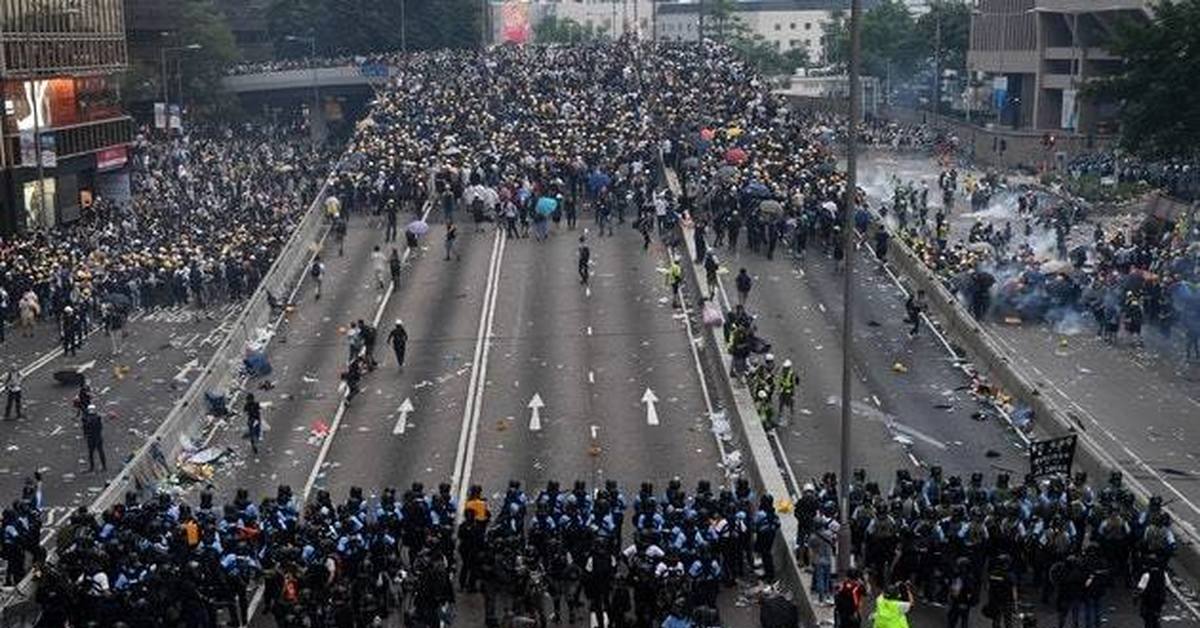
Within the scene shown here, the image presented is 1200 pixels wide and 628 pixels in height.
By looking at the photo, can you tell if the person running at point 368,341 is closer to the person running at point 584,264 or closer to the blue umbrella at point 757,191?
the person running at point 584,264

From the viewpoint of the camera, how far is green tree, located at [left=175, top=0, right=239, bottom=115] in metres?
102

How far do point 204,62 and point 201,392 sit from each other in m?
72.1

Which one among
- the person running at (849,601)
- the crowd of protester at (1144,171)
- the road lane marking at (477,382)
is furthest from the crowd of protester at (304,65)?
the person running at (849,601)

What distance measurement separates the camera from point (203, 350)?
4509 centimetres

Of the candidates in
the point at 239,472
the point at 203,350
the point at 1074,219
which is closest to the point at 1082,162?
the point at 1074,219

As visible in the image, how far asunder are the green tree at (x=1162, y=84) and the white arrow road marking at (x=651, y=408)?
105 ft

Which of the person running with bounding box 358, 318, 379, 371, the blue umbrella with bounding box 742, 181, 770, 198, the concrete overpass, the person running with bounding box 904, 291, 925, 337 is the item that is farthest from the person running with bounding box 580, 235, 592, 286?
the concrete overpass

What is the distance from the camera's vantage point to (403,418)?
3547cm

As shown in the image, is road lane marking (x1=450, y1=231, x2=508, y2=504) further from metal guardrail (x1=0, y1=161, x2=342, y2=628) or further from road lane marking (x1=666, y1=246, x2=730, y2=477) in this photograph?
metal guardrail (x1=0, y1=161, x2=342, y2=628)

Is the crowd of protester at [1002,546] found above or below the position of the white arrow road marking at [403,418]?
above

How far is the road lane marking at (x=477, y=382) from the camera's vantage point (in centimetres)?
3188

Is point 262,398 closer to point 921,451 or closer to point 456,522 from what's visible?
point 456,522

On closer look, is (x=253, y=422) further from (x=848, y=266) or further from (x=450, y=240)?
(x=450, y=240)

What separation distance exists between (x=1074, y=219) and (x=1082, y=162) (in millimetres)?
22186
